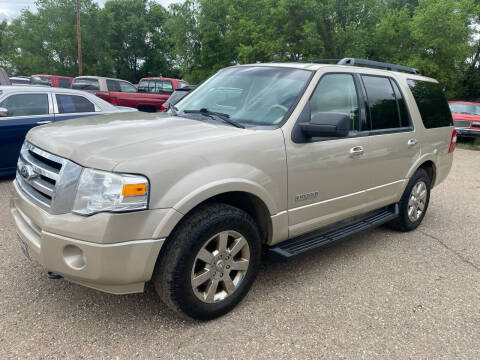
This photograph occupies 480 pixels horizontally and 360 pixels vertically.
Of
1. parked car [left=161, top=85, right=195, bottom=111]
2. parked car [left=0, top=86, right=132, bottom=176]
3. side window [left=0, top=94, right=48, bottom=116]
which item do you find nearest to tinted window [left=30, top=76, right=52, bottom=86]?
parked car [left=161, top=85, right=195, bottom=111]

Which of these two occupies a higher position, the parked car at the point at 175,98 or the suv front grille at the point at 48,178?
the parked car at the point at 175,98

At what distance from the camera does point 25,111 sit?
6.18 meters

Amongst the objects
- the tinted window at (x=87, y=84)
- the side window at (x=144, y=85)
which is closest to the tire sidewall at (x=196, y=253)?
the tinted window at (x=87, y=84)

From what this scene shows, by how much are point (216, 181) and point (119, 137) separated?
73 centimetres

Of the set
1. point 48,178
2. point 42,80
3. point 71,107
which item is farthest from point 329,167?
point 42,80

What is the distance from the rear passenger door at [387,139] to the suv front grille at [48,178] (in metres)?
2.70

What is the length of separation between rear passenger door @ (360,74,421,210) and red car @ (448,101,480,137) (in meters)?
12.1

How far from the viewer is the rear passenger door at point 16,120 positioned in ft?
19.3

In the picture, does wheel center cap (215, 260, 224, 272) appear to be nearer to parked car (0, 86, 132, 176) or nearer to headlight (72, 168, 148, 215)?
headlight (72, 168, 148, 215)

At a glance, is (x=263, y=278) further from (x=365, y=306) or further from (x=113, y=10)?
(x=113, y=10)

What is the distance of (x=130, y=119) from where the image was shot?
10.6ft

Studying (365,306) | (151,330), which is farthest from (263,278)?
(151,330)

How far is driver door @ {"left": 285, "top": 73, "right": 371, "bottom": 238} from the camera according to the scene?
307cm

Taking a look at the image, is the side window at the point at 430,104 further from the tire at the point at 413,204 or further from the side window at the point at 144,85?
the side window at the point at 144,85
